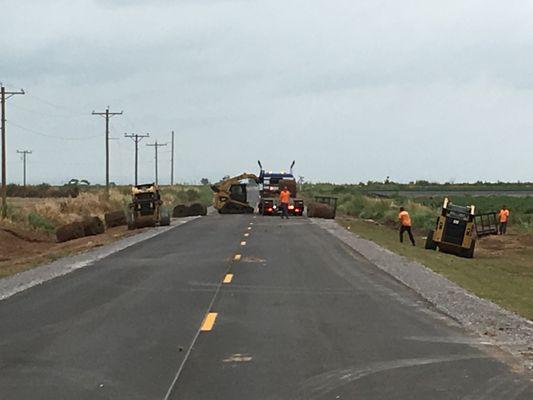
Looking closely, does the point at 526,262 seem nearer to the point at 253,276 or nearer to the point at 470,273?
the point at 470,273

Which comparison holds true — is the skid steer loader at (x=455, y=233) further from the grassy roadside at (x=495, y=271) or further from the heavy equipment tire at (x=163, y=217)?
the heavy equipment tire at (x=163, y=217)

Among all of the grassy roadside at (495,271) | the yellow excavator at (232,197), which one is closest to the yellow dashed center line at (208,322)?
the grassy roadside at (495,271)

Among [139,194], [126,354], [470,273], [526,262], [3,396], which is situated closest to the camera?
[3,396]

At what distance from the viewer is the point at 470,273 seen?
25.4m

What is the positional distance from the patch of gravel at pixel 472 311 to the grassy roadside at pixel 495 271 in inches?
26.9

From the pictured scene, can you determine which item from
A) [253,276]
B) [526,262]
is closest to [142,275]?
[253,276]

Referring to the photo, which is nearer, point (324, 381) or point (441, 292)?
point (324, 381)

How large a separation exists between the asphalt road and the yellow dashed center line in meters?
0.03

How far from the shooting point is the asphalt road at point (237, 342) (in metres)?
7.93

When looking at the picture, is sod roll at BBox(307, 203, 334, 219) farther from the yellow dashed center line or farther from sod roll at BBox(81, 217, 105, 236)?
the yellow dashed center line

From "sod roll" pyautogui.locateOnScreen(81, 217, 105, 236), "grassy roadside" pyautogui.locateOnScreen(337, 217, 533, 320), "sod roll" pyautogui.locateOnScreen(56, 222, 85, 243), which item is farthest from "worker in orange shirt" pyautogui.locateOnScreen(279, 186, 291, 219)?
"sod roll" pyautogui.locateOnScreen(56, 222, 85, 243)

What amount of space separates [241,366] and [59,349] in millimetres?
2576

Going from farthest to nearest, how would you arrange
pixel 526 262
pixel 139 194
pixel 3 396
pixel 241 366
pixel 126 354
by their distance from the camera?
pixel 139 194 → pixel 526 262 → pixel 126 354 → pixel 241 366 → pixel 3 396

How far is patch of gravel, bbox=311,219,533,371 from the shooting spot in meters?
10.7
